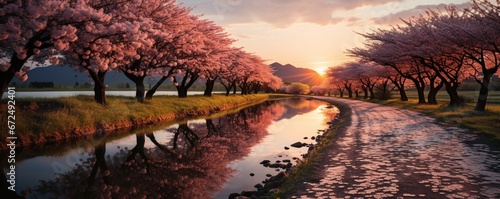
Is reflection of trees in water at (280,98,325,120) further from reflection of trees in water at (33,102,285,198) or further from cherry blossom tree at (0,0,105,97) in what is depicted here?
cherry blossom tree at (0,0,105,97)

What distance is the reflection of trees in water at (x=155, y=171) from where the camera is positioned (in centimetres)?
1146

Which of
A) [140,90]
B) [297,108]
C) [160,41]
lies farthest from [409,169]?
[297,108]

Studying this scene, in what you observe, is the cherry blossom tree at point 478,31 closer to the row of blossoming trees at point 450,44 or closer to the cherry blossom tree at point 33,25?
the row of blossoming trees at point 450,44

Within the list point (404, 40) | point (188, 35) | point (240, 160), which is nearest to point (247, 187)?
point (240, 160)

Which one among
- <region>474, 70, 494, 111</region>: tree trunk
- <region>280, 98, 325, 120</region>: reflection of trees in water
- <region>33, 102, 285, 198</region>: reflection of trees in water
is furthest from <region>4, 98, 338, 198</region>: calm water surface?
<region>280, 98, 325, 120</region>: reflection of trees in water

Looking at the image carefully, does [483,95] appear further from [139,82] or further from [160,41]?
[139,82]

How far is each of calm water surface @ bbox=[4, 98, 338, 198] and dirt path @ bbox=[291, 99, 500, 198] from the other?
2.82 metres

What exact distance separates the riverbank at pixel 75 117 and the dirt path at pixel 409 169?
14.2 meters

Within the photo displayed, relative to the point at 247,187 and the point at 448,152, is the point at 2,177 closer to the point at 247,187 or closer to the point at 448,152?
the point at 247,187

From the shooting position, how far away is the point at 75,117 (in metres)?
21.7

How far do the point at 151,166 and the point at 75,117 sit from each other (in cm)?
939

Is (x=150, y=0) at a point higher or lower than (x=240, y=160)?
higher

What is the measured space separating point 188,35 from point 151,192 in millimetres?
21318

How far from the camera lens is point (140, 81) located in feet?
114
